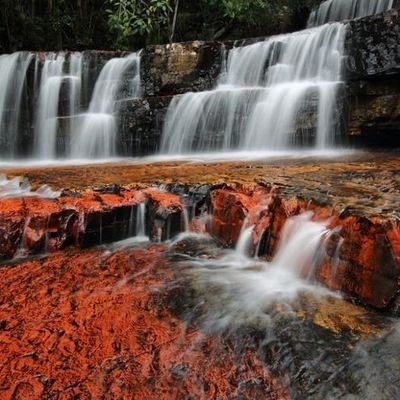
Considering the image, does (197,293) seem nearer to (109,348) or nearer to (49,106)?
(109,348)

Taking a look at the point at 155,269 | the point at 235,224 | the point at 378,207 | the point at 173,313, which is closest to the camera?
the point at 173,313

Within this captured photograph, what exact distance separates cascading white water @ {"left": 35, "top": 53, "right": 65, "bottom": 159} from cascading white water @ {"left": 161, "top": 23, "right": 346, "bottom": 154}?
10.00 feet

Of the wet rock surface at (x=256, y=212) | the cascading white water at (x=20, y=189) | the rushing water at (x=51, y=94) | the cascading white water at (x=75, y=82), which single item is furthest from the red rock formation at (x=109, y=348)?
the cascading white water at (x=75, y=82)

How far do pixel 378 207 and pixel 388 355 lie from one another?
4.73 feet

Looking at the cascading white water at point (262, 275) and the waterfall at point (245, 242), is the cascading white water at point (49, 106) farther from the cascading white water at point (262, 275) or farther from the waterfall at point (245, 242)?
the cascading white water at point (262, 275)

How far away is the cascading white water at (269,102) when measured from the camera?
819 centimetres

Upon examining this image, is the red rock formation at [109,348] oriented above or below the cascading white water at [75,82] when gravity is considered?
below

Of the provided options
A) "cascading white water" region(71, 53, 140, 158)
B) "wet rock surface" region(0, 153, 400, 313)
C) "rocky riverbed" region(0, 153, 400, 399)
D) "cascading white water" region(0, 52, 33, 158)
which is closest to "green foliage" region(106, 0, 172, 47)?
"cascading white water" region(71, 53, 140, 158)

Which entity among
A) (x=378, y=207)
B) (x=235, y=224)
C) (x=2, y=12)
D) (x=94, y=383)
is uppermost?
(x=2, y=12)

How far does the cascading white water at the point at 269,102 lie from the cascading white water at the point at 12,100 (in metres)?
4.22

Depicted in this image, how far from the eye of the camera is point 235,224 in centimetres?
461

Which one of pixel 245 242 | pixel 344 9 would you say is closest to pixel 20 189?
pixel 245 242

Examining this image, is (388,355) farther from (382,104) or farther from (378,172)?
(382,104)

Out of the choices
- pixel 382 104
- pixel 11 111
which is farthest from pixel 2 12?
pixel 382 104
